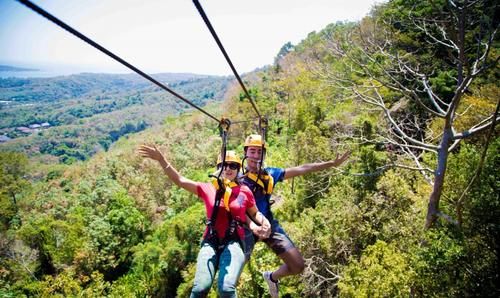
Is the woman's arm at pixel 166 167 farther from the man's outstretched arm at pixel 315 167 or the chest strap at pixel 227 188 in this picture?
the man's outstretched arm at pixel 315 167

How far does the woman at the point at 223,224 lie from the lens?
11.9 feet

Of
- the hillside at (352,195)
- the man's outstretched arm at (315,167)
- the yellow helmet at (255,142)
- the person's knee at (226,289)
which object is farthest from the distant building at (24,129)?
the person's knee at (226,289)

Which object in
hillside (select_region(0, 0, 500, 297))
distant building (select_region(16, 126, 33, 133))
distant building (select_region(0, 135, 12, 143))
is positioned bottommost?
distant building (select_region(0, 135, 12, 143))

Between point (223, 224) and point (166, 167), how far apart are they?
1.06 m

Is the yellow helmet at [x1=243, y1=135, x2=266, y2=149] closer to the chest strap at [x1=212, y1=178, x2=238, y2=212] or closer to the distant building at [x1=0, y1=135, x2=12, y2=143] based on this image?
the chest strap at [x1=212, y1=178, x2=238, y2=212]

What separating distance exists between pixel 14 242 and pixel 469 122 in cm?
3558

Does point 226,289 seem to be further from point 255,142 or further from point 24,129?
point 24,129

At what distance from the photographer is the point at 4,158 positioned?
155 feet

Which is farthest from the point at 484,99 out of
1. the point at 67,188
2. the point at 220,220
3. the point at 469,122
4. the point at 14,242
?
the point at 67,188

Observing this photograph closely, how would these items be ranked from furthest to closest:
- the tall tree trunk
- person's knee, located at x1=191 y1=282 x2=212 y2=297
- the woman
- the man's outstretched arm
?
the tall tree trunk, the man's outstretched arm, the woman, person's knee, located at x1=191 y1=282 x2=212 y2=297

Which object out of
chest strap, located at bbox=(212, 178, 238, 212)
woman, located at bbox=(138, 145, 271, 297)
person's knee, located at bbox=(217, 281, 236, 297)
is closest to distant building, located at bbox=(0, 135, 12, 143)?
woman, located at bbox=(138, 145, 271, 297)

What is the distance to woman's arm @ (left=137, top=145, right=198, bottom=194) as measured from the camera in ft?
12.1

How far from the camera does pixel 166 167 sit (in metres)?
3.95

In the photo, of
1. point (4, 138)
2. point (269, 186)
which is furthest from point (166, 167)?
point (4, 138)
